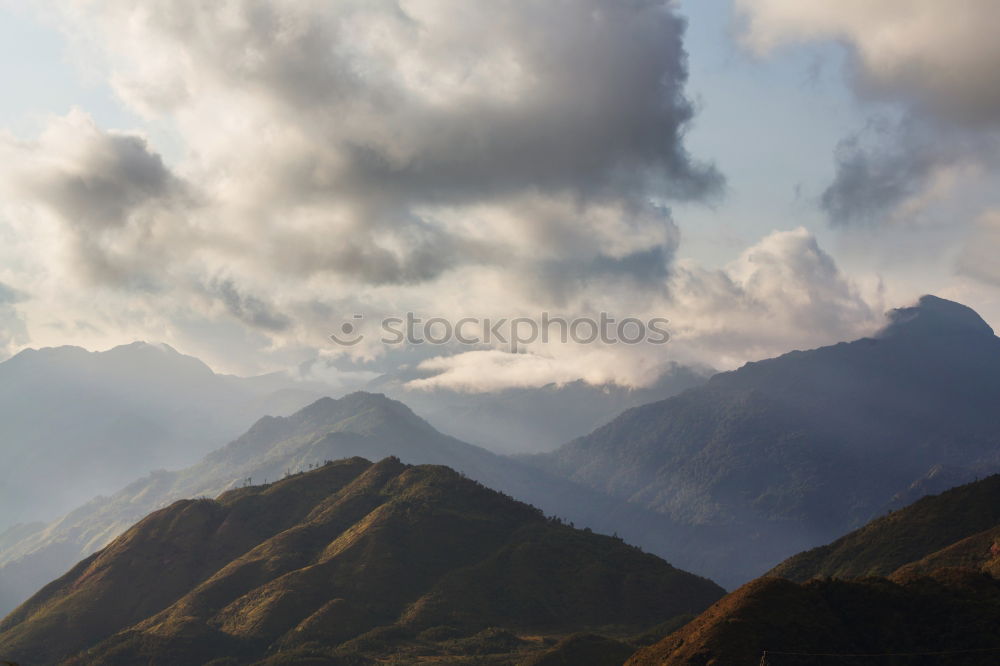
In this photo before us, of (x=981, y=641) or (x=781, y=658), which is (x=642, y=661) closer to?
(x=781, y=658)

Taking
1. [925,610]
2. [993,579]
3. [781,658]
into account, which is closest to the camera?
[781,658]

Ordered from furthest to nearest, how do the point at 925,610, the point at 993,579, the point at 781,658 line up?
the point at 993,579 → the point at 925,610 → the point at 781,658

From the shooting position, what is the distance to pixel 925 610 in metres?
175

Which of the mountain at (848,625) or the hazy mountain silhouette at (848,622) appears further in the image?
the hazy mountain silhouette at (848,622)

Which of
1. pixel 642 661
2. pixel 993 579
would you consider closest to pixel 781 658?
pixel 642 661

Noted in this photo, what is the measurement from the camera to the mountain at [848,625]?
524 feet

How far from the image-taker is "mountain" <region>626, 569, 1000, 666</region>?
524 ft

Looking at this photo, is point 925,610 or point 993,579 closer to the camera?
point 925,610

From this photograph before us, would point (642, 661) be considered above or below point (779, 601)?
below

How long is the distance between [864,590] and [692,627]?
38681 millimetres

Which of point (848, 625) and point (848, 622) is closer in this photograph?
point (848, 625)

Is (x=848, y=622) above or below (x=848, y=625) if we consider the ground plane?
above

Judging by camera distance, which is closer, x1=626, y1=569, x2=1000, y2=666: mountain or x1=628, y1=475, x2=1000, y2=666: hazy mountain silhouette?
x1=626, y1=569, x2=1000, y2=666: mountain

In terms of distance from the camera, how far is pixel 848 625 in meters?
174
